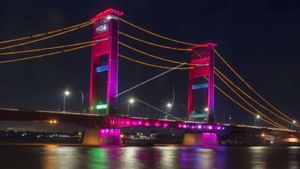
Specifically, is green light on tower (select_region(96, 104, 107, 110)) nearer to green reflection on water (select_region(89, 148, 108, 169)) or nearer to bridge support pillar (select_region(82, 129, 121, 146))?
bridge support pillar (select_region(82, 129, 121, 146))

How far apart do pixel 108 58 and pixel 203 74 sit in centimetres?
3022

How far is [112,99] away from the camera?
76.4 meters

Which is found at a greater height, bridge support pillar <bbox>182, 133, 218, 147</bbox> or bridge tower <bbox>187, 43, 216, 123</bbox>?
bridge tower <bbox>187, 43, 216, 123</bbox>

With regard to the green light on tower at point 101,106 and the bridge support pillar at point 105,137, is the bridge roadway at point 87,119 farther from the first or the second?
the green light on tower at point 101,106

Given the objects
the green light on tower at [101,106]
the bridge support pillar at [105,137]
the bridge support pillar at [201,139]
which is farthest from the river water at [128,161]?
the bridge support pillar at [201,139]

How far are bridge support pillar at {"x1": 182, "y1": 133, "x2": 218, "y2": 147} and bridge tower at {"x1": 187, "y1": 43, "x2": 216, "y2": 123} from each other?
129 inches

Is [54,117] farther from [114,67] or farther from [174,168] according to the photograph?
[174,168]

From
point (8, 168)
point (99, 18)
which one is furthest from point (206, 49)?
point (8, 168)

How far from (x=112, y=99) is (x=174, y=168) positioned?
157ft

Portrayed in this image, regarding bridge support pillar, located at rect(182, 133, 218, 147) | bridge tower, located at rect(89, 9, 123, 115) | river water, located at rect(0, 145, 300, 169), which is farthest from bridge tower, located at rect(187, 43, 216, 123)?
river water, located at rect(0, 145, 300, 169)

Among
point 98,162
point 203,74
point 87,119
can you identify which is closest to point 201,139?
point 203,74

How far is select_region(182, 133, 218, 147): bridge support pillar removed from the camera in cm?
10044

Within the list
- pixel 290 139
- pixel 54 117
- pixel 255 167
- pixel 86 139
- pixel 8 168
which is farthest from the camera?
pixel 290 139

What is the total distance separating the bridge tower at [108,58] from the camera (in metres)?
76.6
